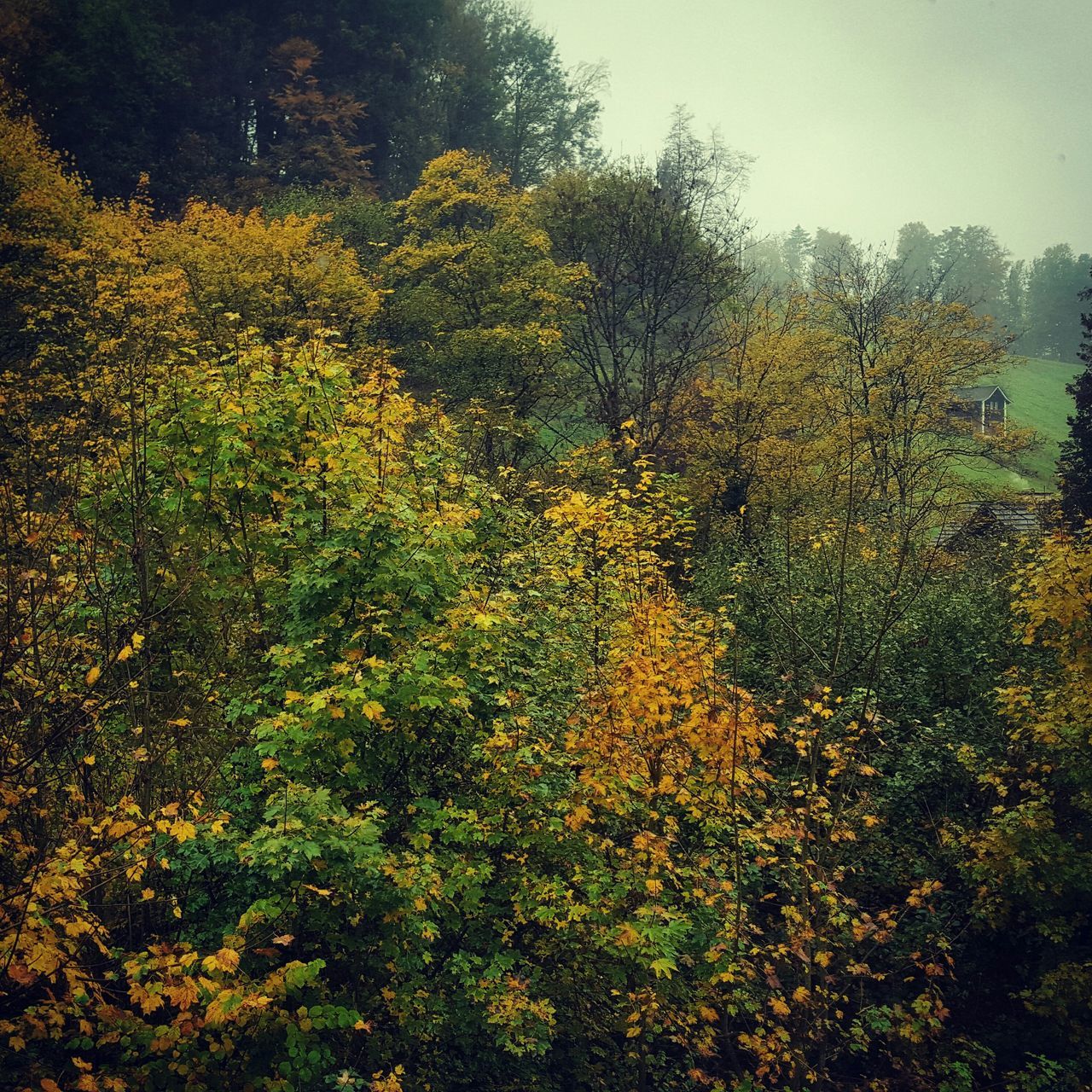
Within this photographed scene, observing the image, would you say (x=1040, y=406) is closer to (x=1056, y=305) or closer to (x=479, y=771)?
(x=1056, y=305)

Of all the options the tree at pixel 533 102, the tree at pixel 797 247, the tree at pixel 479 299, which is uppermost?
the tree at pixel 797 247

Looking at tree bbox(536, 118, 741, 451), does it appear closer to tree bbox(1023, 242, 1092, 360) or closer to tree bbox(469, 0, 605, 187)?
tree bbox(469, 0, 605, 187)

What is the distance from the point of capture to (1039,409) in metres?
75.2

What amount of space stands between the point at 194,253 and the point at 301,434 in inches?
924

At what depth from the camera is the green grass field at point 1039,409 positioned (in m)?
51.9

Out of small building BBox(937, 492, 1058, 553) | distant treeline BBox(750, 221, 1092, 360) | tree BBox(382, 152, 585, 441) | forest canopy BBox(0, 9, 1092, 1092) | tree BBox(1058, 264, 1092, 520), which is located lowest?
forest canopy BBox(0, 9, 1092, 1092)

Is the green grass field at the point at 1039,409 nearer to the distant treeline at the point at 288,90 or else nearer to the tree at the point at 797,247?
the distant treeline at the point at 288,90

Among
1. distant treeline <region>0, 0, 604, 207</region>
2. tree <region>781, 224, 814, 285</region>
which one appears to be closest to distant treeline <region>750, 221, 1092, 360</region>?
tree <region>781, 224, 814, 285</region>

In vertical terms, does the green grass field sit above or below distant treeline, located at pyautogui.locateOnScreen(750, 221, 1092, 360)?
below

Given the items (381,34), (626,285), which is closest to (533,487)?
(626,285)

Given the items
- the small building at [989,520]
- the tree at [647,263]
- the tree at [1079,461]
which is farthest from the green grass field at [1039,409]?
the tree at [647,263]

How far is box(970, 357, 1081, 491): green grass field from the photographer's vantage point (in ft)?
170

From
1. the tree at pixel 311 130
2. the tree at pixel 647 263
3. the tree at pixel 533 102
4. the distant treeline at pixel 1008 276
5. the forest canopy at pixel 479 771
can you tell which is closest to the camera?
the forest canopy at pixel 479 771

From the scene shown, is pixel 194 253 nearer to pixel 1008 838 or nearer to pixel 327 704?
pixel 327 704
